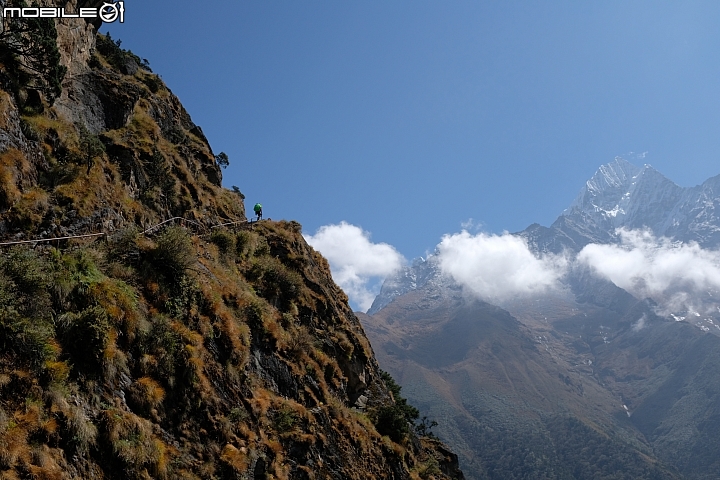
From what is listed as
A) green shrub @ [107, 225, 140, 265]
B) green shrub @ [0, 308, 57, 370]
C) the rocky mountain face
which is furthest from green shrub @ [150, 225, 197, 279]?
green shrub @ [0, 308, 57, 370]

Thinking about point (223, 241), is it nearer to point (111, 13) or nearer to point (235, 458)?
point (235, 458)

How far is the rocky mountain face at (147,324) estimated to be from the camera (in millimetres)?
13430

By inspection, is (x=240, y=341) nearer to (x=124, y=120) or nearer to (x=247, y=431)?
(x=247, y=431)

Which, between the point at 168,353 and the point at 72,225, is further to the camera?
the point at 72,225

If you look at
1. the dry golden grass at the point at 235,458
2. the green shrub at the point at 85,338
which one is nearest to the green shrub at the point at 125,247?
the green shrub at the point at 85,338

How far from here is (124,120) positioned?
31828 millimetres

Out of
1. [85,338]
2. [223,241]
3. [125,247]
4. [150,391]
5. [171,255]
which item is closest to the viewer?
[85,338]

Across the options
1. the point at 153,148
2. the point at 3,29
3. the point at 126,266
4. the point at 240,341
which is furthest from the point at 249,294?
the point at 3,29

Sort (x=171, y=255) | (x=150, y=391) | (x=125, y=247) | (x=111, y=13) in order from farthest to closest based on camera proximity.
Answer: (x=111, y=13)
(x=171, y=255)
(x=125, y=247)
(x=150, y=391)

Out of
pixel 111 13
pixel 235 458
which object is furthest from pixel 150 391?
pixel 111 13

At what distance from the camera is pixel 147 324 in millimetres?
17219

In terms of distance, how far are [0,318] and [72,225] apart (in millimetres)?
8208

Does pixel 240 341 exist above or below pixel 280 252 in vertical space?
below

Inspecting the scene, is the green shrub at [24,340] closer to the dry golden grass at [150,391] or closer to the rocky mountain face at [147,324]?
the rocky mountain face at [147,324]
